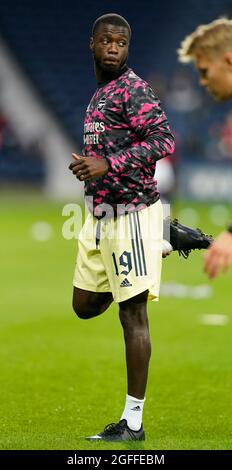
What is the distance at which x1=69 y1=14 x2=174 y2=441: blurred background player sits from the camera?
5879 mm

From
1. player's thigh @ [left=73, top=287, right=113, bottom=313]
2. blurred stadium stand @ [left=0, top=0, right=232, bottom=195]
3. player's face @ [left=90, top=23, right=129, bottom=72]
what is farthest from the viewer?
blurred stadium stand @ [left=0, top=0, right=232, bottom=195]

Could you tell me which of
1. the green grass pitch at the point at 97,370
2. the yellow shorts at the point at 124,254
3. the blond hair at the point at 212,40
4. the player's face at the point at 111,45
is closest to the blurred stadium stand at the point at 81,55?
the green grass pitch at the point at 97,370

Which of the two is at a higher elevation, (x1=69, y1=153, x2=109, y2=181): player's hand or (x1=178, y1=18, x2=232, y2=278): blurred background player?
(x1=178, y1=18, x2=232, y2=278): blurred background player

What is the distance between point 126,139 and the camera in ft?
19.5

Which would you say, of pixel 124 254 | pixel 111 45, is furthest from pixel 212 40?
pixel 124 254

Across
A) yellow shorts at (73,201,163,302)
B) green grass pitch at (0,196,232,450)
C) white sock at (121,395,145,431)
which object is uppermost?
yellow shorts at (73,201,163,302)

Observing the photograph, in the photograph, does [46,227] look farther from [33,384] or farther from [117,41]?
[117,41]

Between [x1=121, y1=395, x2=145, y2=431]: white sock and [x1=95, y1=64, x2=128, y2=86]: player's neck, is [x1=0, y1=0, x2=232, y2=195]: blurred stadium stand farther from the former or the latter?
[x1=121, y1=395, x2=145, y2=431]: white sock

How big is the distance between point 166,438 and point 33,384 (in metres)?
1.92

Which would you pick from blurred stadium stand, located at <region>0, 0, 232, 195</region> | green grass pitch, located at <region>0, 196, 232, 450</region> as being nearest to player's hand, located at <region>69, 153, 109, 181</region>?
green grass pitch, located at <region>0, 196, 232, 450</region>

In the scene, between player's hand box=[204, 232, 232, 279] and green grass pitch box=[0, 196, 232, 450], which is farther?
green grass pitch box=[0, 196, 232, 450]

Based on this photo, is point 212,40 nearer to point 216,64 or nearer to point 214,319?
point 216,64

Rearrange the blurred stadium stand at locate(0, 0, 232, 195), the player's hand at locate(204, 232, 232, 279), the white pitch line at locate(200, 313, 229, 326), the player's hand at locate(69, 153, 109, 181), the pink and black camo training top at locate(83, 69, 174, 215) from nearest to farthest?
the player's hand at locate(204, 232, 232, 279), the player's hand at locate(69, 153, 109, 181), the pink and black camo training top at locate(83, 69, 174, 215), the white pitch line at locate(200, 313, 229, 326), the blurred stadium stand at locate(0, 0, 232, 195)

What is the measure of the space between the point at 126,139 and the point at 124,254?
0.67 metres
